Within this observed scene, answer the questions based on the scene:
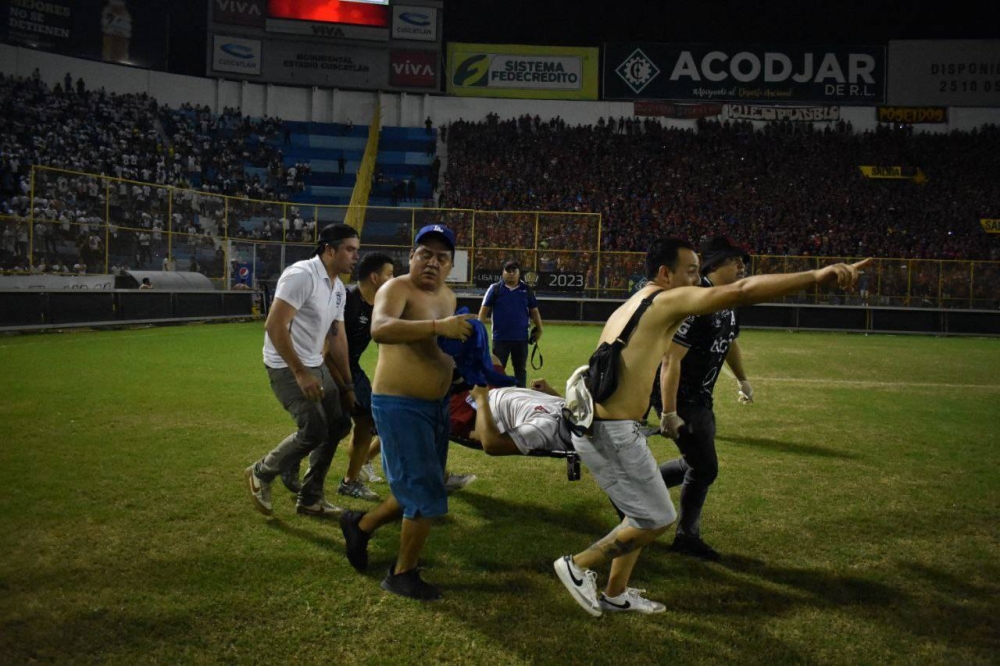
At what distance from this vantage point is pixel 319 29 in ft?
150

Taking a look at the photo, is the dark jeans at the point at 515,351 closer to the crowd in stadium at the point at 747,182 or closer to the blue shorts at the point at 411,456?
the blue shorts at the point at 411,456

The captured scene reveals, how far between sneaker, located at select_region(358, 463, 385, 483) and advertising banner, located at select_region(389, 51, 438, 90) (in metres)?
42.2

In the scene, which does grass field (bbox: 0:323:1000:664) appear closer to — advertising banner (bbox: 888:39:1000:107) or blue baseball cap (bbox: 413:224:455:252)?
blue baseball cap (bbox: 413:224:455:252)

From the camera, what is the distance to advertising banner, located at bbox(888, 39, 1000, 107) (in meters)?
43.9

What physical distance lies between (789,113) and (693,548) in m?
45.5

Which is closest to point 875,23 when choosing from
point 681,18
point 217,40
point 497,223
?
point 681,18

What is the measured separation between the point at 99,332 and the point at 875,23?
A: 50.4 metres

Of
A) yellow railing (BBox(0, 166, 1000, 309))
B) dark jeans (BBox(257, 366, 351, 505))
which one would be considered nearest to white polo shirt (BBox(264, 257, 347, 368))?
dark jeans (BBox(257, 366, 351, 505))

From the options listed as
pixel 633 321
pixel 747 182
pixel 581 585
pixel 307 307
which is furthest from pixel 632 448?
pixel 747 182

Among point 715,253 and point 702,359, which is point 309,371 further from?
point 715,253

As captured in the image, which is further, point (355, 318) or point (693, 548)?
point (355, 318)

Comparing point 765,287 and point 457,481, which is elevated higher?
point 765,287

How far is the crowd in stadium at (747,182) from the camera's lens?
1467 inches

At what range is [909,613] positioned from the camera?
424cm
